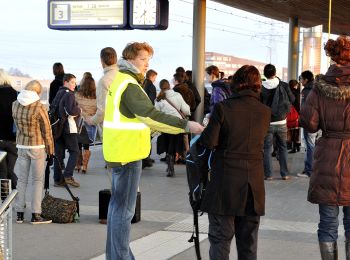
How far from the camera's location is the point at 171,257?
6.21m

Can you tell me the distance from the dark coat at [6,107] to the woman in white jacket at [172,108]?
3944 mm

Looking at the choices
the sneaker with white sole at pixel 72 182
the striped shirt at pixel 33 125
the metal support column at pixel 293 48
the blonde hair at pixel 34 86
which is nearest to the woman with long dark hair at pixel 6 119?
the striped shirt at pixel 33 125

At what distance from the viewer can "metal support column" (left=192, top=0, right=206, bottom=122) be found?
14250mm

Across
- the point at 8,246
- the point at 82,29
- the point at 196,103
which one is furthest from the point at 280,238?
the point at 196,103

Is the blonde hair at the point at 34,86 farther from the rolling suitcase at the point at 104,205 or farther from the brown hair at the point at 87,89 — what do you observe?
the brown hair at the point at 87,89

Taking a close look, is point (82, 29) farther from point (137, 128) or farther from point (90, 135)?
point (137, 128)

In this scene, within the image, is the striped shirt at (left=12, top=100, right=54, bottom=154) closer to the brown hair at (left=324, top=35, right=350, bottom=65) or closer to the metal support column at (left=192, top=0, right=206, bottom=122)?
the brown hair at (left=324, top=35, right=350, bottom=65)

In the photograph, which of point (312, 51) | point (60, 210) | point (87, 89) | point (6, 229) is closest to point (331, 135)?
point (6, 229)

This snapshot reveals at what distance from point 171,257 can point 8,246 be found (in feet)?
8.08

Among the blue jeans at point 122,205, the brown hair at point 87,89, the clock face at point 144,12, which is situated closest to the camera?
the blue jeans at point 122,205

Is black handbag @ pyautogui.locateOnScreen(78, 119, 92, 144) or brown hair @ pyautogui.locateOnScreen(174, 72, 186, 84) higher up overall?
brown hair @ pyautogui.locateOnScreen(174, 72, 186, 84)

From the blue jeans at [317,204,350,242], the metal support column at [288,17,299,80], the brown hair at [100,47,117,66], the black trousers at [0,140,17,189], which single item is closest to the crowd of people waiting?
the blue jeans at [317,204,350,242]

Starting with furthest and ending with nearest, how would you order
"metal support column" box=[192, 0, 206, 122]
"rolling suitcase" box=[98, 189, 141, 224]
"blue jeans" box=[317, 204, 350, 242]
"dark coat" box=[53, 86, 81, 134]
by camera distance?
"metal support column" box=[192, 0, 206, 122] < "dark coat" box=[53, 86, 81, 134] < "rolling suitcase" box=[98, 189, 141, 224] < "blue jeans" box=[317, 204, 350, 242]

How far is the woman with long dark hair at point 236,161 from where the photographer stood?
4.86 meters
